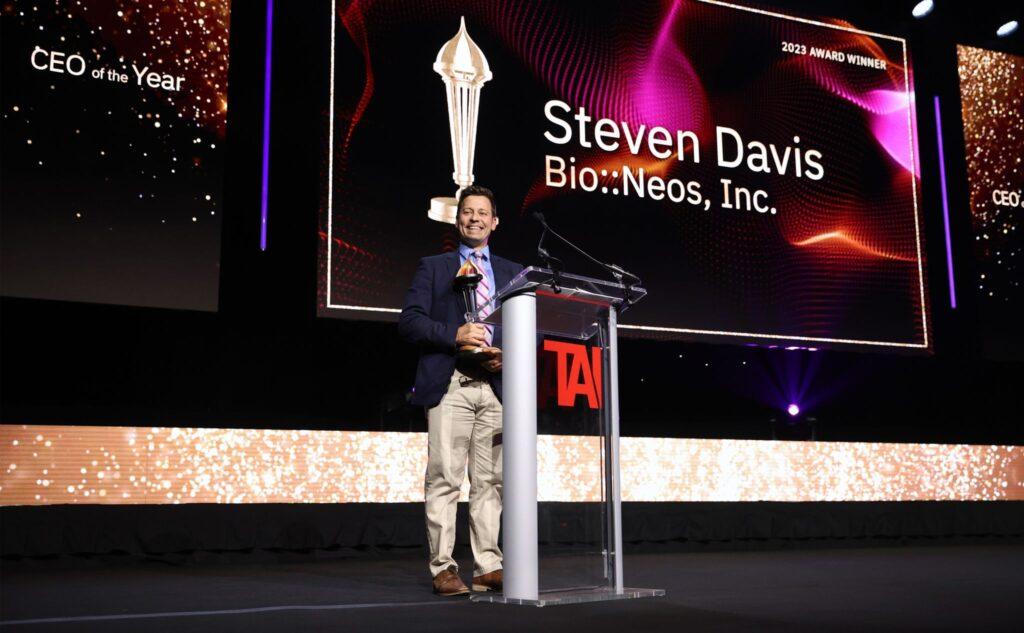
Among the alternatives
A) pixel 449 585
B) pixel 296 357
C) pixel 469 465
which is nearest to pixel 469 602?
pixel 449 585

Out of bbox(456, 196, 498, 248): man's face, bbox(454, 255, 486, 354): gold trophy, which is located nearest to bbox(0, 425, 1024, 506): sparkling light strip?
bbox(454, 255, 486, 354): gold trophy

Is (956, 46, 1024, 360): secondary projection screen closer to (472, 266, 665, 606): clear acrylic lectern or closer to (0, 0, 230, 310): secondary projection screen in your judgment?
(472, 266, 665, 606): clear acrylic lectern

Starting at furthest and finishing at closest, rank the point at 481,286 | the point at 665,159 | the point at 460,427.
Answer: the point at 665,159 → the point at 481,286 → the point at 460,427

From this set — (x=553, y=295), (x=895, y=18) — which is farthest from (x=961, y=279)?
(x=553, y=295)

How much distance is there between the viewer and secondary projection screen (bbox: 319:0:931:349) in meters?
4.31

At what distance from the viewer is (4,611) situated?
234 centimetres

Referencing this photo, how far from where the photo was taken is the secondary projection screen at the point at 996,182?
5.35 metres

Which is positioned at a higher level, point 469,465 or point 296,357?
point 296,357

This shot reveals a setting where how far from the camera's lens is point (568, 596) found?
2332 mm

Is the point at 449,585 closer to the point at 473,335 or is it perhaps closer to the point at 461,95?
the point at 473,335

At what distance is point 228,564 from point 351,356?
1058 mm

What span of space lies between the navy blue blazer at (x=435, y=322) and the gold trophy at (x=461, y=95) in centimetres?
153

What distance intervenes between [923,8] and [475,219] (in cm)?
401

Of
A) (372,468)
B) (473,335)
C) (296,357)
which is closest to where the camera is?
(473,335)
